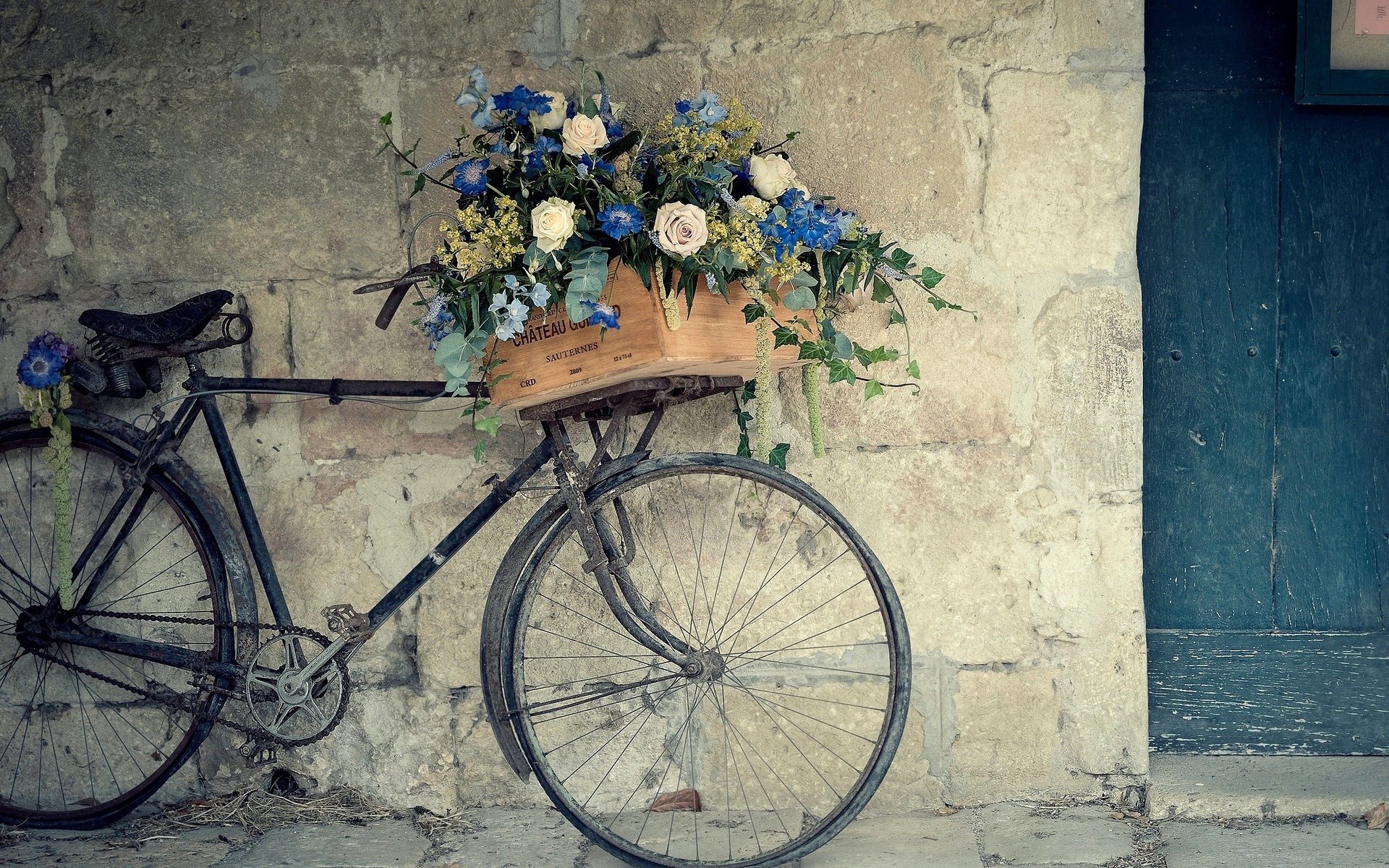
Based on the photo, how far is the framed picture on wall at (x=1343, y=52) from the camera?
9.50 feet

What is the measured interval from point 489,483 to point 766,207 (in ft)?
3.25

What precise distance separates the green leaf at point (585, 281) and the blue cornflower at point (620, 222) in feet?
0.19

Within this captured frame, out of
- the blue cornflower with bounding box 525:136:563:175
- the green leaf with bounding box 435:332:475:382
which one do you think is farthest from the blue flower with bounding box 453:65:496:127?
the green leaf with bounding box 435:332:475:382

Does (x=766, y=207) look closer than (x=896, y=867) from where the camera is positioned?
Yes

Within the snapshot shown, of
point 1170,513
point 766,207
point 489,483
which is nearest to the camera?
point 766,207

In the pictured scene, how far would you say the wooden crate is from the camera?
94.1 inches

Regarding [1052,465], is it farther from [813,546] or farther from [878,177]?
[878,177]

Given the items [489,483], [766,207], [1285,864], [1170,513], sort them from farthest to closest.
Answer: [1170,513] < [489,483] < [1285,864] < [766,207]

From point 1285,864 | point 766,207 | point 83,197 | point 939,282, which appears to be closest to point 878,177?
point 939,282

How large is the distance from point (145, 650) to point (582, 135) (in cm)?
170

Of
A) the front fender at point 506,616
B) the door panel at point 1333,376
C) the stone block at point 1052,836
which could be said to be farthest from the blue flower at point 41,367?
the door panel at point 1333,376

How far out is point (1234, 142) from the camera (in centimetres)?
302

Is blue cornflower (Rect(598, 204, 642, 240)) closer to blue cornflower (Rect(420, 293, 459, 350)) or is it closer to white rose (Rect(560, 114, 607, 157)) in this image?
white rose (Rect(560, 114, 607, 157))

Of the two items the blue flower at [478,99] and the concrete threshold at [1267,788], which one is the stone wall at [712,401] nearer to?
the concrete threshold at [1267,788]
